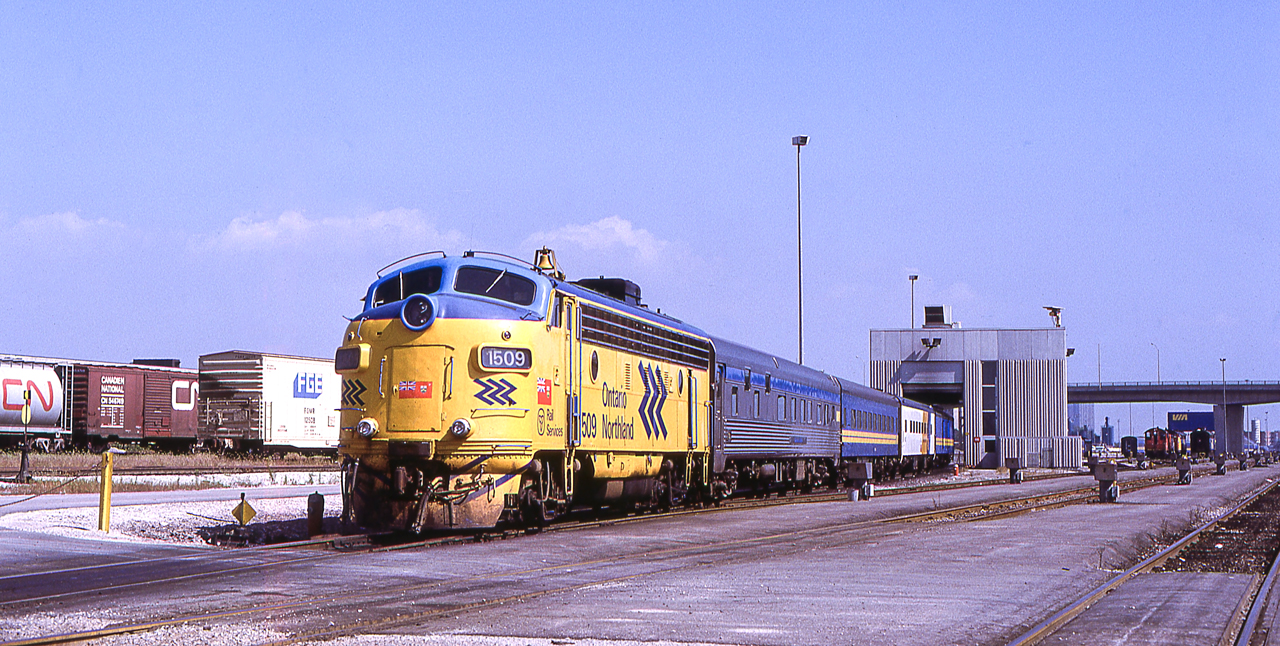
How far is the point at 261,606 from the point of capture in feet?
35.0

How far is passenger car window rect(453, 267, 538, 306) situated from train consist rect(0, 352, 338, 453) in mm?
30515

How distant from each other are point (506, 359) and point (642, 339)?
505 cm

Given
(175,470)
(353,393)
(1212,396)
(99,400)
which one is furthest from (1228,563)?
(1212,396)

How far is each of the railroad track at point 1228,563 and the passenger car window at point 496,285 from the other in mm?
8712

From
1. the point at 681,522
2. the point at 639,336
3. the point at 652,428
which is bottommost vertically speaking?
the point at 681,522

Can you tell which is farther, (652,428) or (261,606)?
(652,428)

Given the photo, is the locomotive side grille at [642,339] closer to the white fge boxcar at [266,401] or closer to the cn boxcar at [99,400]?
the white fge boxcar at [266,401]

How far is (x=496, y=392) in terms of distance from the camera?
16.8 m

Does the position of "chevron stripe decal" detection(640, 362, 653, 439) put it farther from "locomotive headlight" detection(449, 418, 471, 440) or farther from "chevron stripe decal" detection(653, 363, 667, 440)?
"locomotive headlight" detection(449, 418, 471, 440)

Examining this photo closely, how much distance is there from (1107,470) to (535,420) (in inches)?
768

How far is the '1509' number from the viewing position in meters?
16.8

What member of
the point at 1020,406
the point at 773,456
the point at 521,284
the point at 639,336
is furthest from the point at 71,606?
the point at 1020,406

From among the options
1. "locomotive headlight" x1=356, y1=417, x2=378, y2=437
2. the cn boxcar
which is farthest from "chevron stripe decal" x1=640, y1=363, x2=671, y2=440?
the cn boxcar

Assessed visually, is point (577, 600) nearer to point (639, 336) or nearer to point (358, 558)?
point (358, 558)
